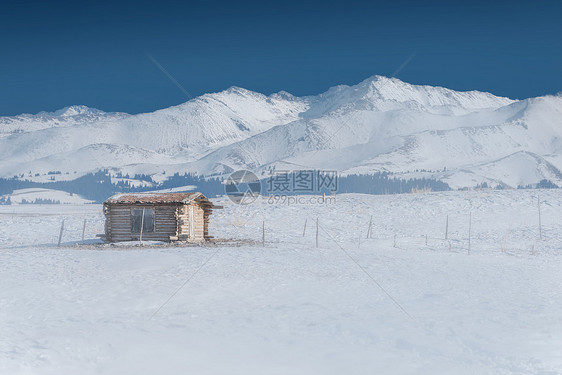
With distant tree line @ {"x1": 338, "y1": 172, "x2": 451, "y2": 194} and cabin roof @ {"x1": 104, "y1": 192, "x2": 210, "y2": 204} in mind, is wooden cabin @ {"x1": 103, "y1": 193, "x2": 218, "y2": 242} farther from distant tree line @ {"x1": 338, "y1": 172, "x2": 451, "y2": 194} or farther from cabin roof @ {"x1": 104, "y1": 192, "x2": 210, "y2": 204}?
distant tree line @ {"x1": 338, "y1": 172, "x2": 451, "y2": 194}

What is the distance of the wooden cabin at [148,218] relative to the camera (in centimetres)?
3469

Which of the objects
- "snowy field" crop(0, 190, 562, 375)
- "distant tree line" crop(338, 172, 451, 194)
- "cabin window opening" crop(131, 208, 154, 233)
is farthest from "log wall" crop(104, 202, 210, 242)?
"distant tree line" crop(338, 172, 451, 194)

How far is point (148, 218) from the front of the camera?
3522 cm

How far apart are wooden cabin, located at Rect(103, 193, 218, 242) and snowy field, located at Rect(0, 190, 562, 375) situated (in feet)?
9.11

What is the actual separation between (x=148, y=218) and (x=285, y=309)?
720 inches

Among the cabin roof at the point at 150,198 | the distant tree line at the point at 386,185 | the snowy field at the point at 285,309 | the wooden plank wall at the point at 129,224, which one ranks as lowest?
the snowy field at the point at 285,309

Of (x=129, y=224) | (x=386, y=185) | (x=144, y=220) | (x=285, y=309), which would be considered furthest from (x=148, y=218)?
(x=386, y=185)

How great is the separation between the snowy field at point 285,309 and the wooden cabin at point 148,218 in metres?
2.78

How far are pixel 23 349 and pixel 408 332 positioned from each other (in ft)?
30.9

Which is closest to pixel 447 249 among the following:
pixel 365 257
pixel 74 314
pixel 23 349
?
pixel 365 257

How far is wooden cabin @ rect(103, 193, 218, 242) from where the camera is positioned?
34.7 metres

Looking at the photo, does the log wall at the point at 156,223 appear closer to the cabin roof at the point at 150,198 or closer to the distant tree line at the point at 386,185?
the cabin roof at the point at 150,198

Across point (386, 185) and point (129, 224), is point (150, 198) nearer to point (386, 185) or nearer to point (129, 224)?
point (129, 224)

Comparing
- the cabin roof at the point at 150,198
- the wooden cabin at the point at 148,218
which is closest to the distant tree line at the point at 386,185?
the cabin roof at the point at 150,198
